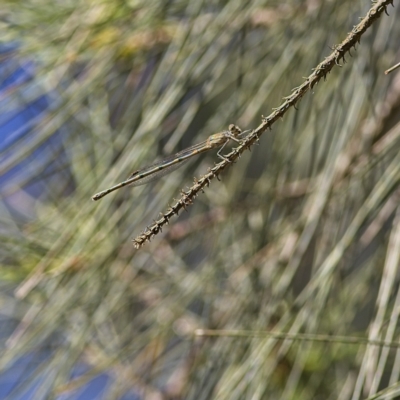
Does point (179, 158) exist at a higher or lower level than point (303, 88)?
higher

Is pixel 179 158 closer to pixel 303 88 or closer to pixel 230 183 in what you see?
pixel 303 88

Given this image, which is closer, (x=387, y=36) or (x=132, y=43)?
(x=387, y=36)

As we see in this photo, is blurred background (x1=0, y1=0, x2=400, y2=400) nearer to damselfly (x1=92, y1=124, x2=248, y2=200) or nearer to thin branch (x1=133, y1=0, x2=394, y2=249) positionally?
damselfly (x1=92, y1=124, x2=248, y2=200)

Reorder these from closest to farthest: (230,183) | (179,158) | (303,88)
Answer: (303,88), (179,158), (230,183)

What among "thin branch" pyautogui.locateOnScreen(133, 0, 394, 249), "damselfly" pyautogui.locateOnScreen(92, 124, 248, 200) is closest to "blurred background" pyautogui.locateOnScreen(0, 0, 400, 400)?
"damselfly" pyautogui.locateOnScreen(92, 124, 248, 200)

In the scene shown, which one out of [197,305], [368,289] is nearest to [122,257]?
[368,289]

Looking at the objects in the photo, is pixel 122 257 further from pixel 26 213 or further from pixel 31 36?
pixel 26 213

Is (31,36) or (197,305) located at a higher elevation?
(31,36)

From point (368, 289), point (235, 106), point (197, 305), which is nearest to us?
point (235, 106)

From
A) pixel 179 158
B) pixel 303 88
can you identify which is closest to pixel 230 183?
pixel 179 158
